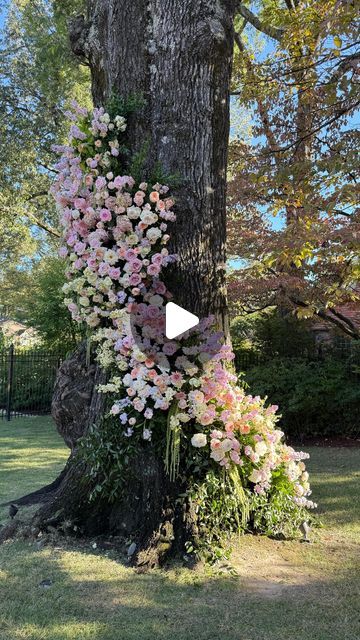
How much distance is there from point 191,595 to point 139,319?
5.51 feet

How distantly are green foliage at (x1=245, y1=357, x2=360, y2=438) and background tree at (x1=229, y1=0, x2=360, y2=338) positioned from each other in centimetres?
112

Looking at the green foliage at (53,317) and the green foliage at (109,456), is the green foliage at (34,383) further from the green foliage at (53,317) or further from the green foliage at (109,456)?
the green foliage at (109,456)

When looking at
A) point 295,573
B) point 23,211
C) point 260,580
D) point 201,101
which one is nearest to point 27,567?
point 260,580

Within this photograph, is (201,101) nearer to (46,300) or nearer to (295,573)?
(295,573)

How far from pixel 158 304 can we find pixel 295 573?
1902 mm

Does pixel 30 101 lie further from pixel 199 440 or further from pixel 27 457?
pixel 199 440

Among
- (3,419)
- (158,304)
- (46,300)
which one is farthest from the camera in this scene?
(46,300)

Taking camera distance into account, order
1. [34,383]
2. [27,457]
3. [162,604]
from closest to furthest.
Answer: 1. [162,604]
2. [27,457]
3. [34,383]

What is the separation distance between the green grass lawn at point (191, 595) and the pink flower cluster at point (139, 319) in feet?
1.94

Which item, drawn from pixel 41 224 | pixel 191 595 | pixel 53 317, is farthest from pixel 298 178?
pixel 41 224

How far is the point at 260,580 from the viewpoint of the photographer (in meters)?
3.16

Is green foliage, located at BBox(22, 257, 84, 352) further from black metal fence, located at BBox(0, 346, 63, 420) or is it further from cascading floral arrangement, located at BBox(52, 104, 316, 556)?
cascading floral arrangement, located at BBox(52, 104, 316, 556)

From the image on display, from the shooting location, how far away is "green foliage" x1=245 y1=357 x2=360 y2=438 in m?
9.25

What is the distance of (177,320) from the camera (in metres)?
3.62
